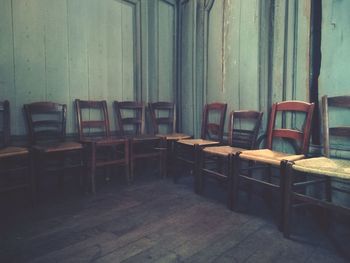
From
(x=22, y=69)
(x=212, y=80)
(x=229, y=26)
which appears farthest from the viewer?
(x=212, y=80)

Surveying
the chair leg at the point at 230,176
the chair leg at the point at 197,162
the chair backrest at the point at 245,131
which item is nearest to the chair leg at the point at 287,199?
the chair leg at the point at 230,176

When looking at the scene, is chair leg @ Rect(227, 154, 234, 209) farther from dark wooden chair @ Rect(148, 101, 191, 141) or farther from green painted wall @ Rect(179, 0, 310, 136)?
dark wooden chair @ Rect(148, 101, 191, 141)

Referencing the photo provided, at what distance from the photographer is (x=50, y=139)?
301cm

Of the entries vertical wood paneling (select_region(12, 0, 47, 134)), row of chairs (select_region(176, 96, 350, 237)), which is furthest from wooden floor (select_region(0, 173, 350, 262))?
vertical wood paneling (select_region(12, 0, 47, 134))

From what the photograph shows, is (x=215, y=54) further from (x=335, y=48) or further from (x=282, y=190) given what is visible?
(x=282, y=190)

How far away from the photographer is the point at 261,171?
286 cm

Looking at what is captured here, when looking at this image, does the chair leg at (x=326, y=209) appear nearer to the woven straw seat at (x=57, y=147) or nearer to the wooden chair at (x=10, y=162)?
the woven straw seat at (x=57, y=147)

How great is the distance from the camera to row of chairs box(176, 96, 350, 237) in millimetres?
1833

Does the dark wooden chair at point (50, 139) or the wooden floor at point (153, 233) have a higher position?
the dark wooden chair at point (50, 139)

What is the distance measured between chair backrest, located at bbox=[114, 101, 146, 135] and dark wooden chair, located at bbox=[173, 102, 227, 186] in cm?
65

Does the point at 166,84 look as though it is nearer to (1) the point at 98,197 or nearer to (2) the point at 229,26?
(2) the point at 229,26

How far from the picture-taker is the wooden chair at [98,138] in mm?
2838

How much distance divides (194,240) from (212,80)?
225 centimetres

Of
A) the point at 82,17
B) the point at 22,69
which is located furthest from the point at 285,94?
the point at 22,69
